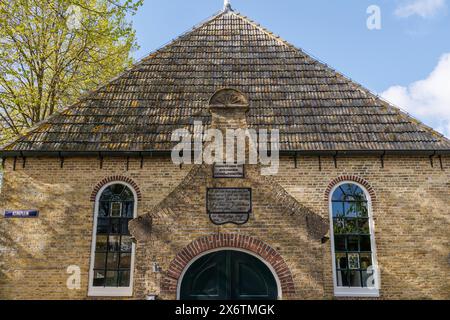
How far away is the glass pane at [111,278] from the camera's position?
10077mm

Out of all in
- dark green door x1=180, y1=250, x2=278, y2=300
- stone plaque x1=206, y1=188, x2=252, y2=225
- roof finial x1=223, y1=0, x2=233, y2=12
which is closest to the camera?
stone plaque x1=206, y1=188, x2=252, y2=225

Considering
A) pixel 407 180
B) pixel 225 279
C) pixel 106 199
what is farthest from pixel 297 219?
pixel 106 199

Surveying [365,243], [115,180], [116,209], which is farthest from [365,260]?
[115,180]

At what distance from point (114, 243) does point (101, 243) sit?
329 millimetres

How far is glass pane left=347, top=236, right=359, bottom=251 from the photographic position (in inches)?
406

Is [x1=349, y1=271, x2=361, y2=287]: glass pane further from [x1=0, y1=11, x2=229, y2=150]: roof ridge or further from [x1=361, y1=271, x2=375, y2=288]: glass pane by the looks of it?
[x1=0, y1=11, x2=229, y2=150]: roof ridge

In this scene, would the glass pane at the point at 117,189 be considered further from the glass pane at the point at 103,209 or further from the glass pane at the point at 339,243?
the glass pane at the point at 339,243

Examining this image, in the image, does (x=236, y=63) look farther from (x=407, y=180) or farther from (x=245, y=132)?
(x=407, y=180)

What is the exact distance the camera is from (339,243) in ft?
33.8

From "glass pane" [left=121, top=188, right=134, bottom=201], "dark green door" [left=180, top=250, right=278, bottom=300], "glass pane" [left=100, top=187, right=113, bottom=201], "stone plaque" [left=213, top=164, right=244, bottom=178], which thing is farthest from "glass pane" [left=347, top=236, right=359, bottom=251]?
"glass pane" [left=100, top=187, right=113, bottom=201]

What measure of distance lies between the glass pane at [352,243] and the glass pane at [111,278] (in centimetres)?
597

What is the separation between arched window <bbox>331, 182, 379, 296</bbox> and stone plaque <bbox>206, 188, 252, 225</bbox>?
288 centimetres

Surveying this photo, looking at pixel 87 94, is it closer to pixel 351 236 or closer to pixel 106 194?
pixel 106 194

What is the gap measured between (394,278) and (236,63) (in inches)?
311
